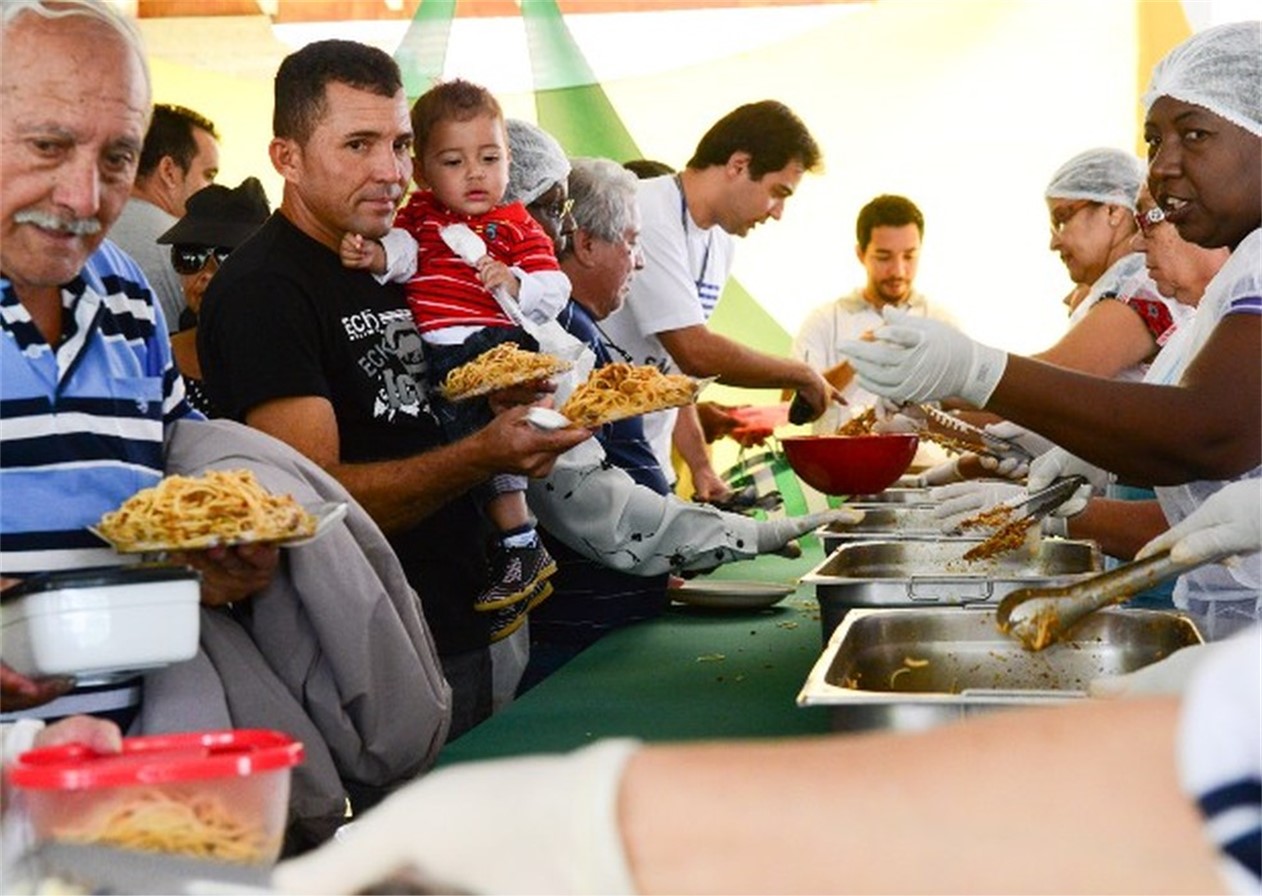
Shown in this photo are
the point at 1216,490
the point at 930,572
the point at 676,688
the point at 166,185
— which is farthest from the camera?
the point at 166,185

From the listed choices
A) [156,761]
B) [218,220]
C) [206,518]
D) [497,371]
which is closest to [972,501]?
[497,371]

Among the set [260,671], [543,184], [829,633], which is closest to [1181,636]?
[829,633]

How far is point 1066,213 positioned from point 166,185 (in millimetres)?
2260

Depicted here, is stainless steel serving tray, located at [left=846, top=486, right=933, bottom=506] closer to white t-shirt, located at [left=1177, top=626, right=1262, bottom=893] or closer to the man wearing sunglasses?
the man wearing sunglasses

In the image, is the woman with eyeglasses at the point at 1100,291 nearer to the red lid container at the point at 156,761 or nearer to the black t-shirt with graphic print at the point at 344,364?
the black t-shirt with graphic print at the point at 344,364

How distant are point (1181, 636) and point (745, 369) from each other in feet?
7.27

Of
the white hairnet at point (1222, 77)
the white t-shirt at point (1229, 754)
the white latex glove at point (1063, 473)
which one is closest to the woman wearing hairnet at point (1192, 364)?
the white hairnet at point (1222, 77)

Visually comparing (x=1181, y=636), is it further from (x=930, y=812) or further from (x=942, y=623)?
(x=930, y=812)

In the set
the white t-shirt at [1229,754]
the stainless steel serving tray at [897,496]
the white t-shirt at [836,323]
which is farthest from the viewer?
the white t-shirt at [836,323]

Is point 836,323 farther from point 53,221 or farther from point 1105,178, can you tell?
point 53,221

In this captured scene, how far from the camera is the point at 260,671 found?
152 centimetres

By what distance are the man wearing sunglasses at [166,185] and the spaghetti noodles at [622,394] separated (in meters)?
1.26

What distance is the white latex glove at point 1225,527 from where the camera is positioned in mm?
1543

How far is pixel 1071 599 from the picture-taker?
5.20 feet
